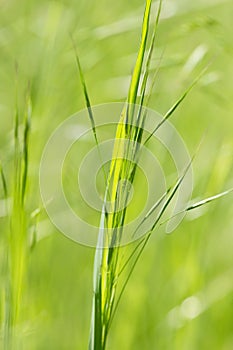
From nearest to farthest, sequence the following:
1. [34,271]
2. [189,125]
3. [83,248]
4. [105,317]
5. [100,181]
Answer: [105,317]
[34,271]
[83,248]
[100,181]
[189,125]

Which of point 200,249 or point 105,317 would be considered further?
point 200,249

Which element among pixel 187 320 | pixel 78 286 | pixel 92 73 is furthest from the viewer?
pixel 92 73

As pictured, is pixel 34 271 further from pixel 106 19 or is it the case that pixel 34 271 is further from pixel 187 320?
pixel 106 19

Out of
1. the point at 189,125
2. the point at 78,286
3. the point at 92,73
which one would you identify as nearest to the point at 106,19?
the point at 92,73

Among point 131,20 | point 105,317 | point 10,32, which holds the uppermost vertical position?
point 10,32

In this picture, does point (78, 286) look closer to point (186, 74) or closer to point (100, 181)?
point (100, 181)

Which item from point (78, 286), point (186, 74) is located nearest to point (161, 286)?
point (78, 286)

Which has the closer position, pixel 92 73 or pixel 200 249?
pixel 200 249

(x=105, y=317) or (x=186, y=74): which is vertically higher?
(x=186, y=74)

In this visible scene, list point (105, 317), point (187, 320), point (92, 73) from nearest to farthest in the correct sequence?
point (105, 317)
point (187, 320)
point (92, 73)
